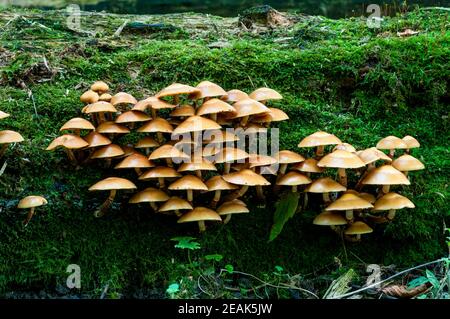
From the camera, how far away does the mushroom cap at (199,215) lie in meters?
3.79

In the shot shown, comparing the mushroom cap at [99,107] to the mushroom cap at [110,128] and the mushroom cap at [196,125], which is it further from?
the mushroom cap at [196,125]

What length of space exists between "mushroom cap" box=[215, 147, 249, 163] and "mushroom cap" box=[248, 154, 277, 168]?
83mm

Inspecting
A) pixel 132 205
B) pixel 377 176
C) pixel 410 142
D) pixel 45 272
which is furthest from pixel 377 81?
pixel 45 272

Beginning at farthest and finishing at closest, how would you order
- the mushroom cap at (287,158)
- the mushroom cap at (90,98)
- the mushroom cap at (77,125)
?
the mushroom cap at (90,98) < the mushroom cap at (287,158) < the mushroom cap at (77,125)

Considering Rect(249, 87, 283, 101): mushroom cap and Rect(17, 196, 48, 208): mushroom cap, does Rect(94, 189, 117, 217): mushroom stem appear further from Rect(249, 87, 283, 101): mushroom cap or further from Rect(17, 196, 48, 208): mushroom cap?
Rect(249, 87, 283, 101): mushroom cap

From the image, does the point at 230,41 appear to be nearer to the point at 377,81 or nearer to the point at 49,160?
the point at 377,81

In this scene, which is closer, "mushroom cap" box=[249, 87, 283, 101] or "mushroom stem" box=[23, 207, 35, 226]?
"mushroom stem" box=[23, 207, 35, 226]

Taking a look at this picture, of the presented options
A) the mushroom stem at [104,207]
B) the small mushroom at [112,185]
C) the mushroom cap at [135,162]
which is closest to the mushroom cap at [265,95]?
the mushroom cap at [135,162]

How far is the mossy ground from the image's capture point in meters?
3.88

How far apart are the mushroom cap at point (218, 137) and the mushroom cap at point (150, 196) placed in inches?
20.3

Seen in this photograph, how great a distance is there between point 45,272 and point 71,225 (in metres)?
0.42

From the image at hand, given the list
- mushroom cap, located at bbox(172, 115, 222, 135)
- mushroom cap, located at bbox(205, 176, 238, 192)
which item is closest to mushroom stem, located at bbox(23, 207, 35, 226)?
mushroom cap, located at bbox(172, 115, 222, 135)

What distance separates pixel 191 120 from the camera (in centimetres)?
383

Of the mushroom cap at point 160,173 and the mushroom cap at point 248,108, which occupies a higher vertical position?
the mushroom cap at point 248,108
